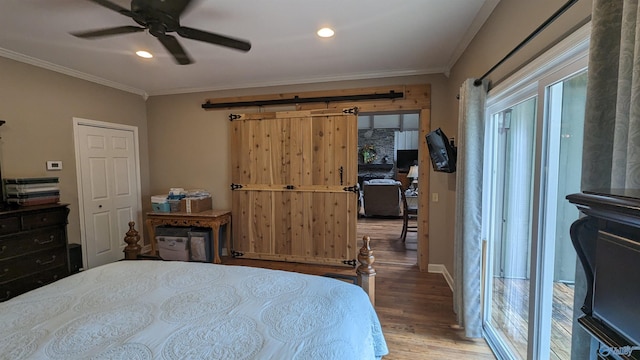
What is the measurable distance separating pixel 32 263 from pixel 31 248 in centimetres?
15

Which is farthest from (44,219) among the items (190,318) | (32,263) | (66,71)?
(190,318)

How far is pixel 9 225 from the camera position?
2600 mm

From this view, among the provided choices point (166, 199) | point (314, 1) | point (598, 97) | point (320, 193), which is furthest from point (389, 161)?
point (598, 97)

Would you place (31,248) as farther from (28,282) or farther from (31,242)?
(28,282)

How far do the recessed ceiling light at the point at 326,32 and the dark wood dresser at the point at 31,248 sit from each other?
3.25 meters

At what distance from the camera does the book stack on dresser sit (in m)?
2.80

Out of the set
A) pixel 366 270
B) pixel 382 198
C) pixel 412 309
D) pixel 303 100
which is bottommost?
pixel 412 309

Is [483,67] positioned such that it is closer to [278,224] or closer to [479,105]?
[479,105]

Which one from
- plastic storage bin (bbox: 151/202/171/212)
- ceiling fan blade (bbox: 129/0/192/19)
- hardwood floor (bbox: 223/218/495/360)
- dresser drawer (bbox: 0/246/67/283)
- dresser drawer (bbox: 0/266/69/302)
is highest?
ceiling fan blade (bbox: 129/0/192/19)

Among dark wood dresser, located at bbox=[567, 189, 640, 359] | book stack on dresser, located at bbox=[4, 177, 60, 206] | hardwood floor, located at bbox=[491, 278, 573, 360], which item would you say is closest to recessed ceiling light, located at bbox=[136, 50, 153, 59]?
book stack on dresser, located at bbox=[4, 177, 60, 206]

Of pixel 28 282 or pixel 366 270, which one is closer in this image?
pixel 366 270

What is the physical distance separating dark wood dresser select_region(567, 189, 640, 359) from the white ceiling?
1.97 m

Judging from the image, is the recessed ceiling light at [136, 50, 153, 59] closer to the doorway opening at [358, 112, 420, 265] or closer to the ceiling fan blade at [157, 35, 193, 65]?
the ceiling fan blade at [157, 35, 193, 65]

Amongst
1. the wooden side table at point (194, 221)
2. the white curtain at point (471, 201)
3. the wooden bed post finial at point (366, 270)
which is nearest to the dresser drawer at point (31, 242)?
the wooden side table at point (194, 221)
